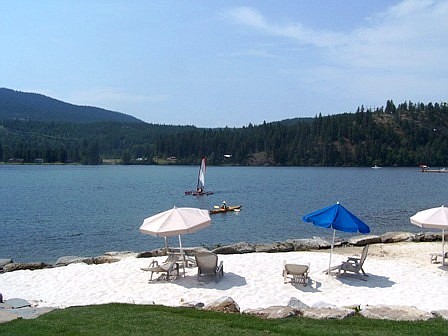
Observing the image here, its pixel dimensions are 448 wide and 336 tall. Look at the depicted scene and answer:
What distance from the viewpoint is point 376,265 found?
15555 mm

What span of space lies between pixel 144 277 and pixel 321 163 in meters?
168

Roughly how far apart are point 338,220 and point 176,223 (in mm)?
4329

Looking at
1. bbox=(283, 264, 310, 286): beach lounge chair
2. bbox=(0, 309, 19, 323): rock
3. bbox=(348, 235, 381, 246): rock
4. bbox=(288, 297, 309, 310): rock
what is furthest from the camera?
bbox=(348, 235, 381, 246): rock

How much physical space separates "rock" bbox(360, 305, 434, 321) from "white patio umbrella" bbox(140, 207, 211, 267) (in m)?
5.42

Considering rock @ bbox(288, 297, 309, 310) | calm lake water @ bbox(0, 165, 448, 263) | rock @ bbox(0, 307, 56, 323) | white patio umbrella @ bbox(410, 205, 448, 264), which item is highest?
white patio umbrella @ bbox(410, 205, 448, 264)

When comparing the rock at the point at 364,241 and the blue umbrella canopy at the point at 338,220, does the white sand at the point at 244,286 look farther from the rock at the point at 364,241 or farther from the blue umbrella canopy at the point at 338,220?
the rock at the point at 364,241

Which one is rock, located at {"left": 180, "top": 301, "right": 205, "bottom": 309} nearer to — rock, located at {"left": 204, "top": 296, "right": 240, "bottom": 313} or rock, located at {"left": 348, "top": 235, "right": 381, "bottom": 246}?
rock, located at {"left": 204, "top": 296, "right": 240, "bottom": 313}

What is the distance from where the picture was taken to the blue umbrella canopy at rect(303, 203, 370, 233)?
13.0 meters

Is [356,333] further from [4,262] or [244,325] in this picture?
[4,262]

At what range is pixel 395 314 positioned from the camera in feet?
30.5

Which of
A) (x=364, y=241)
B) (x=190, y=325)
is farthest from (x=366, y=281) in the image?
(x=364, y=241)

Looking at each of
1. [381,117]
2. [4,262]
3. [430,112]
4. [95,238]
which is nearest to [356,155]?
[381,117]

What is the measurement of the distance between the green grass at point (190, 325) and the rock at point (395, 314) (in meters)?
0.36

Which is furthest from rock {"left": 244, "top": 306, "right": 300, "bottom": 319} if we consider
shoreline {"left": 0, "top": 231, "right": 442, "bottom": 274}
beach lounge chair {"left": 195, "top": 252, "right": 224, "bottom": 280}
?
shoreline {"left": 0, "top": 231, "right": 442, "bottom": 274}
